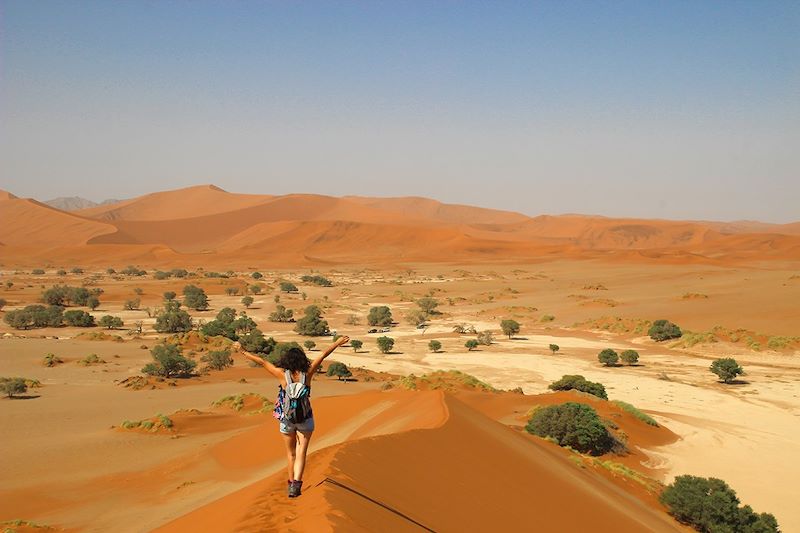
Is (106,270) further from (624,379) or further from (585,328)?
(624,379)

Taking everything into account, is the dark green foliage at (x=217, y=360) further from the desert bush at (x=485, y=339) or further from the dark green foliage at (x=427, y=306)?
the dark green foliage at (x=427, y=306)

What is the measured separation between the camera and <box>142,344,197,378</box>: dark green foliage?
26.0 metres

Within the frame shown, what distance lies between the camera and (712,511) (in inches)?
457

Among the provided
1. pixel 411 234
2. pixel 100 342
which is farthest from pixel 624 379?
pixel 411 234

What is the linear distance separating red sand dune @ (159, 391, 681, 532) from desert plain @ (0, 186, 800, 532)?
40 millimetres

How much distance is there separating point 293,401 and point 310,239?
12834 centimetres

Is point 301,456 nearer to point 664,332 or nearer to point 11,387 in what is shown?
point 11,387

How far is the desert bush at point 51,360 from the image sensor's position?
1078 inches

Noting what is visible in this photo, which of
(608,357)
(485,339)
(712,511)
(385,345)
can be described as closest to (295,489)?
(712,511)

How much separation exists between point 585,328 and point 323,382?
1027 inches

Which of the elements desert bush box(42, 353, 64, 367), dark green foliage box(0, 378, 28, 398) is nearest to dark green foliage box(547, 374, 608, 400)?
dark green foliage box(0, 378, 28, 398)

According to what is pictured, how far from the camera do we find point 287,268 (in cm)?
9800

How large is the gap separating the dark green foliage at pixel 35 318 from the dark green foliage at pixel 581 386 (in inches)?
1367

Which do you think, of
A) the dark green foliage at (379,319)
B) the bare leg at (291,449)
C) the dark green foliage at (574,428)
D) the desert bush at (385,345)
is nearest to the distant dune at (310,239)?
the dark green foliage at (379,319)
